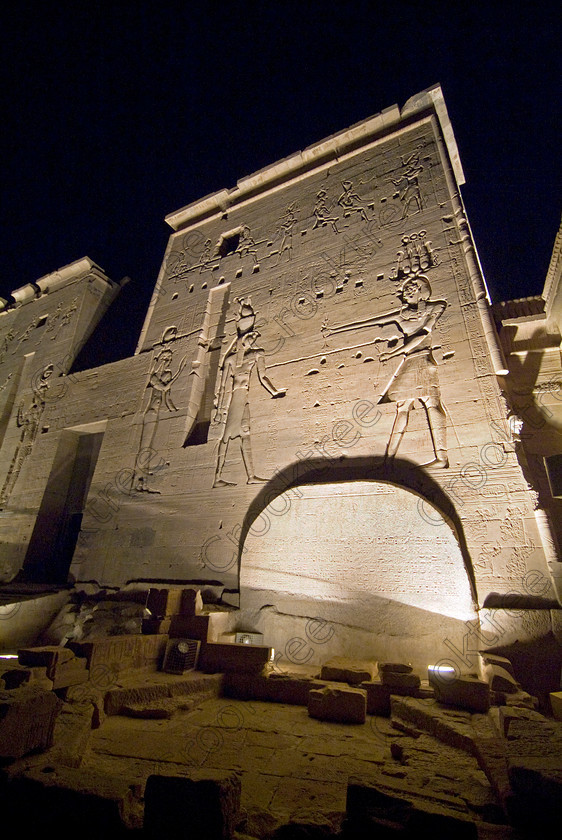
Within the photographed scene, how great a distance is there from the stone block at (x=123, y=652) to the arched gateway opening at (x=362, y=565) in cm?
130

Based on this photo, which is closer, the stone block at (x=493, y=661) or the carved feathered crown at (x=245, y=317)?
the stone block at (x=493, y=661)

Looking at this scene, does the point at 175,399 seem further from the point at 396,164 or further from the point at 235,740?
the point at 396,164

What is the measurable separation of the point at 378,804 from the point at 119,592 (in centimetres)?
607

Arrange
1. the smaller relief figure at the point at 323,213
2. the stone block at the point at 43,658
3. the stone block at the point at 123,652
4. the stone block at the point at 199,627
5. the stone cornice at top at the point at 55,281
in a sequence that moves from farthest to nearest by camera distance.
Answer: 1. the stone cornice at top at the point at 55,281
2. the smaller relief figure at the point at 323,213
3. the stone block at the point at 199,627
4. the stone block at the point at 123,652
5. the stone block at the point at 43,658

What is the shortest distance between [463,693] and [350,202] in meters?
8.35

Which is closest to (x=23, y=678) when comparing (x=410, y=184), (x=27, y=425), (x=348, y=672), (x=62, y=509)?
(x=348, y=672)

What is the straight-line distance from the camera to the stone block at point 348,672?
396 cm

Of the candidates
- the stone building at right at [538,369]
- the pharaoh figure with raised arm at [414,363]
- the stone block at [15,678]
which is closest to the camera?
the stone block at [15,678]

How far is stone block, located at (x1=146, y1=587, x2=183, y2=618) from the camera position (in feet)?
16.5

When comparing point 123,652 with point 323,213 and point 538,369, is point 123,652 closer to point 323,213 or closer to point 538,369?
point 538,369

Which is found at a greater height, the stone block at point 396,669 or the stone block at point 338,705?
the stone block at point 396,669

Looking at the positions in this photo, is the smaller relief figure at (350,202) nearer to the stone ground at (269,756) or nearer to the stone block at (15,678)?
the stone ground at (269,756)

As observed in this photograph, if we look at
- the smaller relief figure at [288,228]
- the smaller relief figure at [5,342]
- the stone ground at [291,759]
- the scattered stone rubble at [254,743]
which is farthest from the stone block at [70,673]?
the smaller relief figure at [5,342]

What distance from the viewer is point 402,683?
12.1ft
